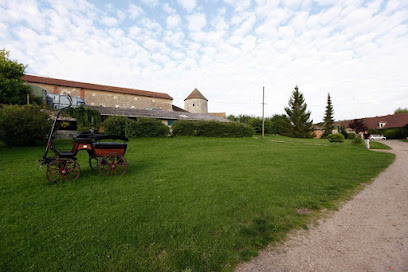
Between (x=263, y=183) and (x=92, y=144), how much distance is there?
573cm

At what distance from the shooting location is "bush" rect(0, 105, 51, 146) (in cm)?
1052

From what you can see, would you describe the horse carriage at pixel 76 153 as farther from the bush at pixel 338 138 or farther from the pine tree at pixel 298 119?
the pine tree at pixel 298 119

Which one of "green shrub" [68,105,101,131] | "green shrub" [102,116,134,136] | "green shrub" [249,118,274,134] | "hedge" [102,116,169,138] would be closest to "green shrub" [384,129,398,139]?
"green shrub" [249,118,274,134]

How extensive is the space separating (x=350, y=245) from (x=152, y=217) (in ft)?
11.0

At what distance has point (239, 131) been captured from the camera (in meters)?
25.0

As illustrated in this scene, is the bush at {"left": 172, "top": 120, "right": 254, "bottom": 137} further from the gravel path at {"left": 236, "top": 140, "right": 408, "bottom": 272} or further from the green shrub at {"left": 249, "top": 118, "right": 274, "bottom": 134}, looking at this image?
the gravel path at {"left": 236, "top": 140, "right": 408, "bottom": 272}

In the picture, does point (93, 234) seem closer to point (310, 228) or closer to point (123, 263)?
point (123, 263)

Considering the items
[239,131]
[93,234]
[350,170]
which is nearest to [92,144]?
[93,234]

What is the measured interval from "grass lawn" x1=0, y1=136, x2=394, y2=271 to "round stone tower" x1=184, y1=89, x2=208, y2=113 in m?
40.8

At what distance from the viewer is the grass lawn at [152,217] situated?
2.36 meters

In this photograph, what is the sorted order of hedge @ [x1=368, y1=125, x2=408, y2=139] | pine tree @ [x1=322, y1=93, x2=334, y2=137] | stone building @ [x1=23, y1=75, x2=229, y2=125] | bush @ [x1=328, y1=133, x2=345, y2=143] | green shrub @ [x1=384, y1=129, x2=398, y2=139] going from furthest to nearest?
1. pine tree @ [x1=322, y1=93, x2=334, y2=137]
2. green shrub @ [x1=384, y1=129, x2=398, y2=139]
3. hedge @ [x1=368, y1=125, x2=408, y2=139]
4. stone building @ [x1=23, y1=75, x2=229, y2=125]
5. bush @ [x1=328, y1=133, x2=345, y2=143]

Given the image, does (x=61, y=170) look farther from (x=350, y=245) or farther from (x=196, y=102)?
(x=196, y=102)

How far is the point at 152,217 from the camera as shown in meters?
3.42

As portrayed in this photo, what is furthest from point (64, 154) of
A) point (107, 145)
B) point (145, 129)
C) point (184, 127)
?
point (184, 127)
